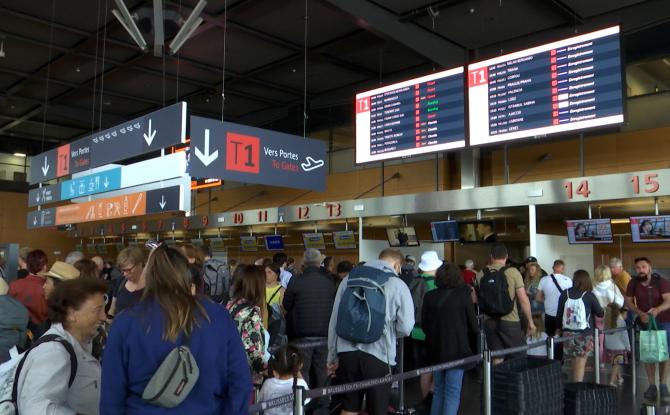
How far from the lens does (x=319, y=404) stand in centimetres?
539

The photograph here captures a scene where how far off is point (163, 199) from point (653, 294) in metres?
5.72

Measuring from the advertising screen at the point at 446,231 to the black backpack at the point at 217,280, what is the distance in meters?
5.62

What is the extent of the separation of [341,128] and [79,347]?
521 inches

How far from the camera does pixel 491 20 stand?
34.8 feet

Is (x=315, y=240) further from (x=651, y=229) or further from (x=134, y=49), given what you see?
(x=651, y=229)

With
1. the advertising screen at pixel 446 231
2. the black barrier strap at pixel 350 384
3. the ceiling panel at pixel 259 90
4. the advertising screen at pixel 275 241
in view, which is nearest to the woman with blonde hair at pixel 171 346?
the black barrier strap at pixel 350 384

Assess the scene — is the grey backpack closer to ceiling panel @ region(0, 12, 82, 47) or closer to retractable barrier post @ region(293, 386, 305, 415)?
retractable barrier post @ region(293, 386, 305, 415)

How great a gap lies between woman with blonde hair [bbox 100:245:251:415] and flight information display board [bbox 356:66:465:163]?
767 cm

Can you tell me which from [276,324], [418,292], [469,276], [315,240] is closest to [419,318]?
[418,292]

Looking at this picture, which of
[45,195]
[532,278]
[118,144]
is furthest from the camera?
[45,195]

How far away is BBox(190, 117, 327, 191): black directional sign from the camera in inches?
239

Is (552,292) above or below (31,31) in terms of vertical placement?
below

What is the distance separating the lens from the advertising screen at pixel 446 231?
10.3m

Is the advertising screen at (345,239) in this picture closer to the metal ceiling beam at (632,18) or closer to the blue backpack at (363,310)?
the metal ceiling beam at (632,18)
